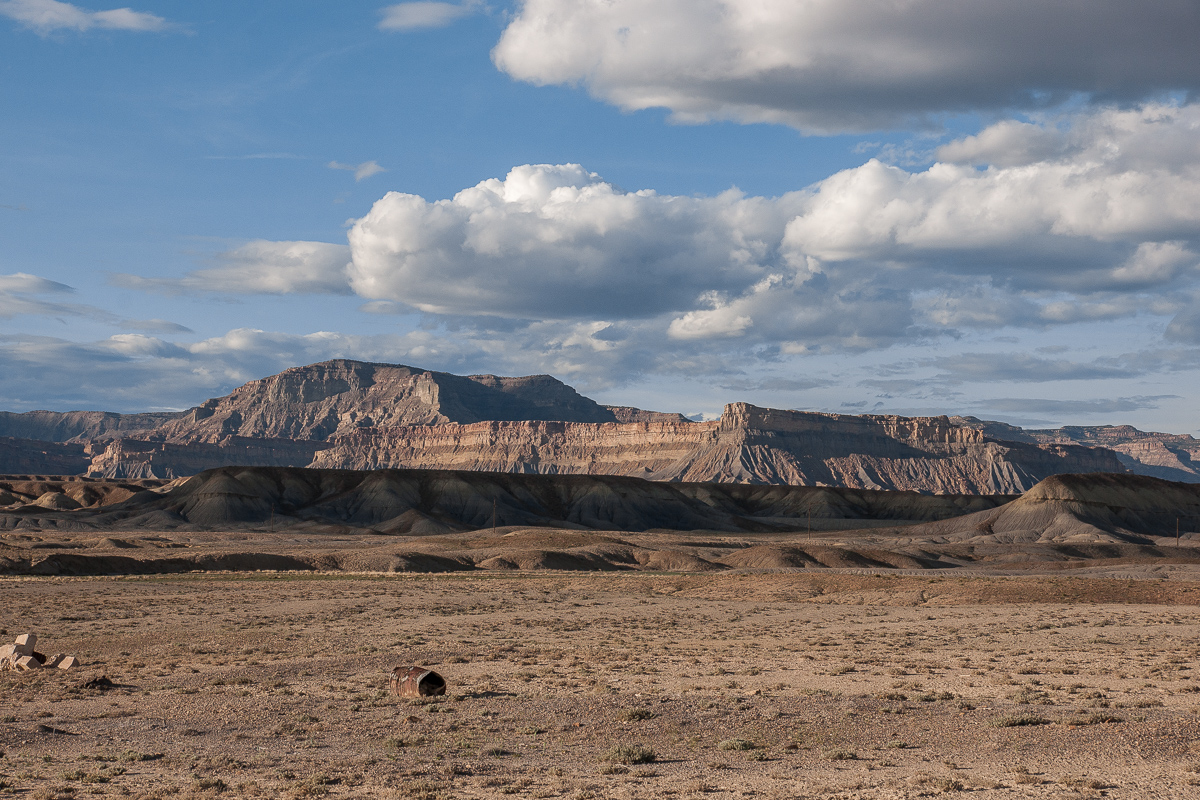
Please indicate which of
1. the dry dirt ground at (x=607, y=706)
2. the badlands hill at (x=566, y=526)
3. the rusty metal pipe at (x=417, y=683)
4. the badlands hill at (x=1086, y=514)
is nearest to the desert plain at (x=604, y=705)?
the dry dirt ground at (x=607, y=706)

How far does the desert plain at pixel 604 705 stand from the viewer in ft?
47.9

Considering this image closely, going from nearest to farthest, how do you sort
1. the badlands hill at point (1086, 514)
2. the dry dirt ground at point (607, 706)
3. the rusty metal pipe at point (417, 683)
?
the dry dirt ground at point (607, 706) → the rusty metal pipe at point (417, 683) → the badlands hill at point (1086, 514)

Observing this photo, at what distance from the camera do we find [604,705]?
20531 mm

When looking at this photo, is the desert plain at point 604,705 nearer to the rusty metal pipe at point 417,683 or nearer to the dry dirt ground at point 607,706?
the dry dirt ground at point 607,706

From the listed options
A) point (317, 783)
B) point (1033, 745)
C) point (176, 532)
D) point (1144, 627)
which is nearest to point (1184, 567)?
point (1144, 627)

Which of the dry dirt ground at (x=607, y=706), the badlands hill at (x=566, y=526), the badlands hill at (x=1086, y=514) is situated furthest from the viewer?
the badlands hill at (x=1086, y=514)

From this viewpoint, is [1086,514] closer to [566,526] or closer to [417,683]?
[566,526]

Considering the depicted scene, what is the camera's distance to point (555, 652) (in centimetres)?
2980

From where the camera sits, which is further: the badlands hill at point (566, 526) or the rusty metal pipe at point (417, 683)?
the badlands hill at point (566, 526)

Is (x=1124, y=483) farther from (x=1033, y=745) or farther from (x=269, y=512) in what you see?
(x=1033, y=745)

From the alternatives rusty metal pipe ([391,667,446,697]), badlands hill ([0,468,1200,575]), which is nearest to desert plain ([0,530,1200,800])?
rusty metal pipe ([391,667,446,697])

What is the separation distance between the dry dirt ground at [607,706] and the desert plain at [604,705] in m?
0.08

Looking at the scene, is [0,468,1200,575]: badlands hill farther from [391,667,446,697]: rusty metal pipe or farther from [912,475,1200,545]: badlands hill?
[391,667,446,697]: rusty metal pipe

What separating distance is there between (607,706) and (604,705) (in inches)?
4.9
